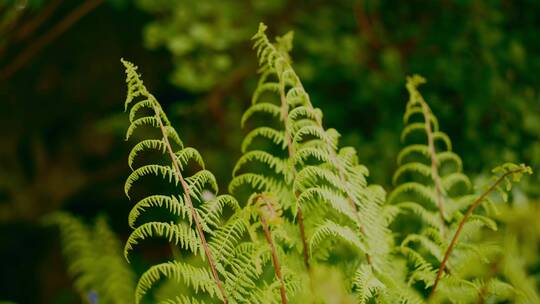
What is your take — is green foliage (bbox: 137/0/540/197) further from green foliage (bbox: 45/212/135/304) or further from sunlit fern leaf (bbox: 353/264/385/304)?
sunlit fern leaf (bbox: 353/264/385/304)

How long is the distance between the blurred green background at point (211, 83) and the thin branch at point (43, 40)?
0.01 metres

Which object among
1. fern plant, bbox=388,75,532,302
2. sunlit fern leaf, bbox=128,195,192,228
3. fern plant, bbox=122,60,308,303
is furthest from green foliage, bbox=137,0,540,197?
sunlit fern leaf, bbox=128,195,192,228

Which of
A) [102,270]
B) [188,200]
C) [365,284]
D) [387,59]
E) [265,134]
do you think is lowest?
[365,284]

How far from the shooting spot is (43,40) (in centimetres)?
329

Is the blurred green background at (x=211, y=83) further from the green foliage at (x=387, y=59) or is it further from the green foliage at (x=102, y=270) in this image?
the green foliage at (x=102, y=270)

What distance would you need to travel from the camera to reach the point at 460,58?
2986 millimetres

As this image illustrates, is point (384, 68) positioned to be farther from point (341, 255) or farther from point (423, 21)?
point (341, 255)

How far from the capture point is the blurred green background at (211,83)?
288 centimetres

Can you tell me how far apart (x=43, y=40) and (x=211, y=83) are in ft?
3.70

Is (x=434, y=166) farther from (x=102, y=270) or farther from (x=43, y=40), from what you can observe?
(x=43, y=40)

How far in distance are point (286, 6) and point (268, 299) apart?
2604mm

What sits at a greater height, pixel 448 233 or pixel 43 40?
pixel 43 40

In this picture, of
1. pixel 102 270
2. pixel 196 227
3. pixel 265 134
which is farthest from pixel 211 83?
pixel 196 227

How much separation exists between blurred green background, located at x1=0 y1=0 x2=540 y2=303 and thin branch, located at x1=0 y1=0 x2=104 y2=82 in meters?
0.01
